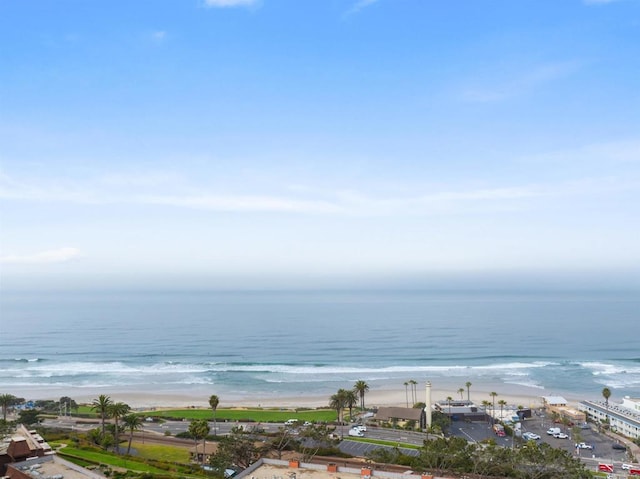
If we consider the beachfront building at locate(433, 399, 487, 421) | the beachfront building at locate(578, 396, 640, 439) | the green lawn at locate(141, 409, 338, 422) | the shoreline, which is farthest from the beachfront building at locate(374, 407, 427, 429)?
the beachfront building at locate(578, 396, 640, 439)

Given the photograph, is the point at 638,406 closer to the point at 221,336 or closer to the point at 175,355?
the point at 175,355

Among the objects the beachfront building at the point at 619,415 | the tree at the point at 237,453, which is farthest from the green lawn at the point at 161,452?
the beachfront building at the point at 619,415

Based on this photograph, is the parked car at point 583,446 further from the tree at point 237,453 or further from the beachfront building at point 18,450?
the beachfront building at point 18,450

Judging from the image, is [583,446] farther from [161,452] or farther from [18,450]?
[18,450]

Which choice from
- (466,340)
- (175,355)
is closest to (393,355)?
(466,340)

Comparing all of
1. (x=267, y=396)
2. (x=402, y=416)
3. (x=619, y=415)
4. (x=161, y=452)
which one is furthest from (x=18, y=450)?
(x=619, y=415)
